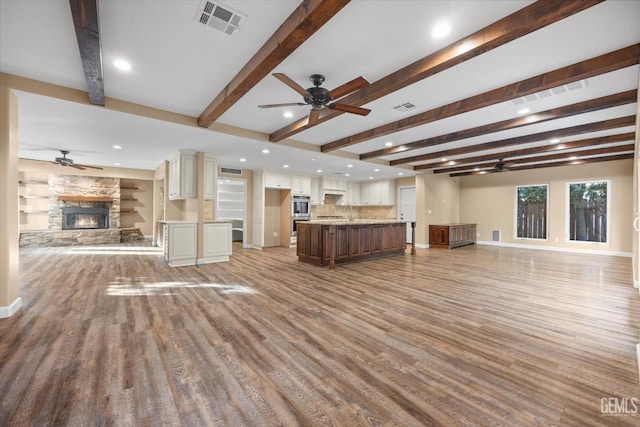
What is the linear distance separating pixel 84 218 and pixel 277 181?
684 cm

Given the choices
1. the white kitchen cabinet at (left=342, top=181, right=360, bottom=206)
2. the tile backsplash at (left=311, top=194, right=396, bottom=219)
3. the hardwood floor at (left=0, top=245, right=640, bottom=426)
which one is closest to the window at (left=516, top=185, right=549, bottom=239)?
the tile backsplash at (left=311, top=194, right=396, bottom=219)

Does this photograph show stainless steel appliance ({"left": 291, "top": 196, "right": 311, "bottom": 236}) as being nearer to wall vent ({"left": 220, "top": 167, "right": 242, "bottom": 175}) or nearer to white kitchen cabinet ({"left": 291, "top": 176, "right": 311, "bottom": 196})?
white kitchen cabinet ({"left": 291, "top": 176, "right": 311, "bottom": 196})

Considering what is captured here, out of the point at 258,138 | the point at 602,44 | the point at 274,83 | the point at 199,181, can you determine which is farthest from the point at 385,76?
the point at 199,181

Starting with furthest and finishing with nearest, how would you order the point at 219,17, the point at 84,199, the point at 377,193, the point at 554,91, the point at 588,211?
the point at 377,193 → the point at 84,199 → the point at 588,211 → the point at 554,91 → the point at 219,17

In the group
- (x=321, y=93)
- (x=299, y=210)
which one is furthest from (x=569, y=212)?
(x=321, y=93)

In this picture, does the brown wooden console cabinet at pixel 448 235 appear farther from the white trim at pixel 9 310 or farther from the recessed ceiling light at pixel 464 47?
the white trim at pixel 9 310

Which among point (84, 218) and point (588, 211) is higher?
point (588, 211)

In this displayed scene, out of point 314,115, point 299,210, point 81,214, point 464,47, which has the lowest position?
point 81,214

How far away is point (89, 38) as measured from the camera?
84.8 inches

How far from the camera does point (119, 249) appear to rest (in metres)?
7.81

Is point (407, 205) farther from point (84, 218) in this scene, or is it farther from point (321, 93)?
point (84, 218)

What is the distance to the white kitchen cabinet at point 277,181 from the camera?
8.35m

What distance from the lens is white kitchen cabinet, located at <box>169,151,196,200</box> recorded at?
19.2 feet

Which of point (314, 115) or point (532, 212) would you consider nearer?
point (314, 115)
